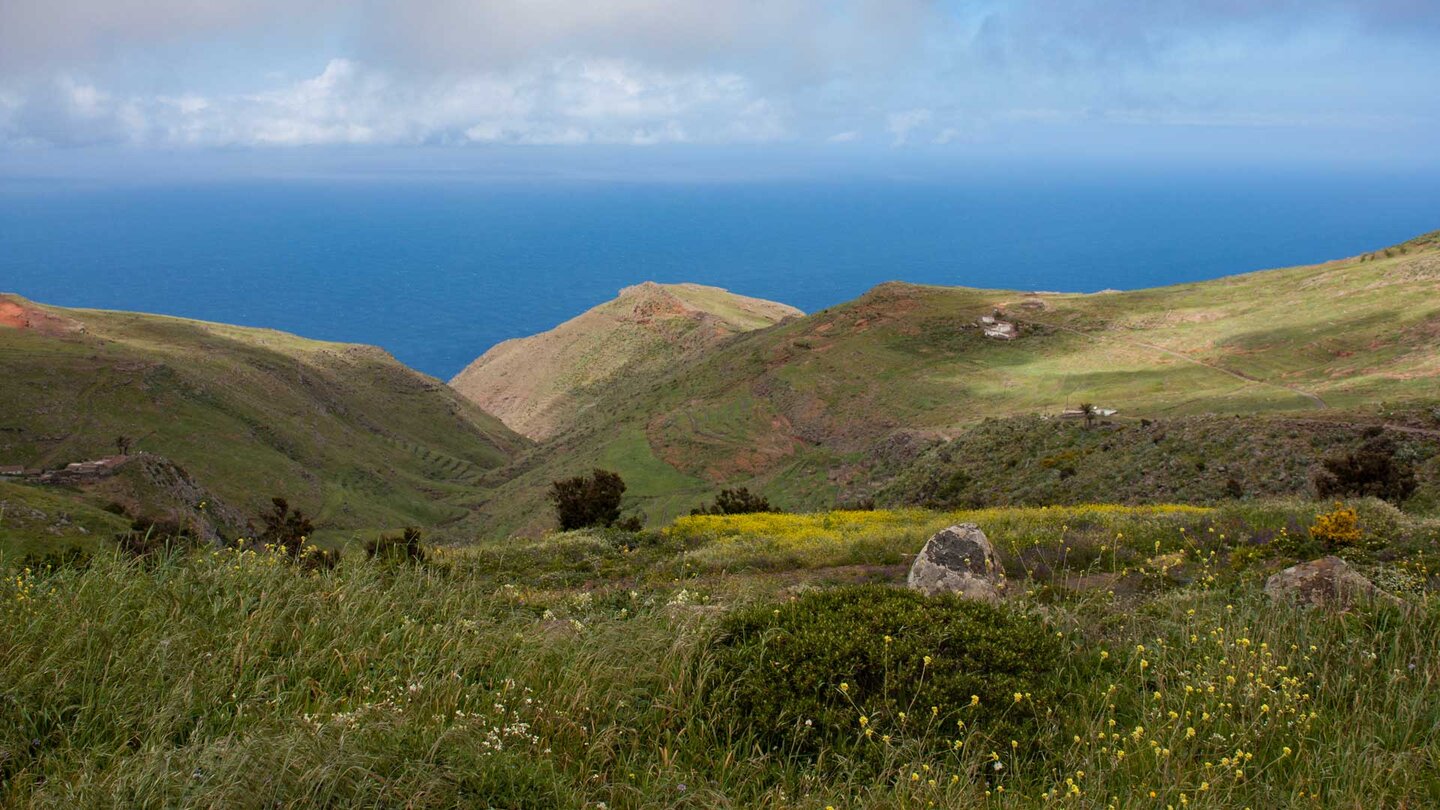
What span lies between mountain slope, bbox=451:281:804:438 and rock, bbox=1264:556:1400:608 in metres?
100

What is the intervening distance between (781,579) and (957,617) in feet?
21.4

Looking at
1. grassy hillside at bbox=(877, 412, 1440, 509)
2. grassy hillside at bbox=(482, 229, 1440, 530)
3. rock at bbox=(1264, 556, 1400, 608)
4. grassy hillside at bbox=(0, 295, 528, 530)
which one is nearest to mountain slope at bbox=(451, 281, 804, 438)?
grassy hillside at bbox=(0, 295, 528, 530)

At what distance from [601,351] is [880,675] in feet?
434

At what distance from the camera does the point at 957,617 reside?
20.4ft

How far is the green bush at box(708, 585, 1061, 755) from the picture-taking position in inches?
204

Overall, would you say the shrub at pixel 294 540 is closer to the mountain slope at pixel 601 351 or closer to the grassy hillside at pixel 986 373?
the grassy hillside at pixel 986 373

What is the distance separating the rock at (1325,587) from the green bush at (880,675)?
8.31ft

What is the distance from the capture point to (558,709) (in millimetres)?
5090

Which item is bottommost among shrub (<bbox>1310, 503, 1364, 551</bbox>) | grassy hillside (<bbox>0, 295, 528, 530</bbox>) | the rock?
grassy hillside (<bbox>0, 295, 528, 530</bbox>)

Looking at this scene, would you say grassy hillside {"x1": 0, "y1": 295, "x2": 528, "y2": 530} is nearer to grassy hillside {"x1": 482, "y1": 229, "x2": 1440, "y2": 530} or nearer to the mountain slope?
grassy hillside {"x1": 482, "y1": 229, "x2": 1440, "y2": 530}

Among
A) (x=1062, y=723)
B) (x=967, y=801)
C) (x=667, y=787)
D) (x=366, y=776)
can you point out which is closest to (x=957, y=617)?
(x=1062, y=723)

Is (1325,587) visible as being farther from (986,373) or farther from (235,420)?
(235,420)

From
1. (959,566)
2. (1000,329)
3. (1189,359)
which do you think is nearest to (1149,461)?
(959,566)

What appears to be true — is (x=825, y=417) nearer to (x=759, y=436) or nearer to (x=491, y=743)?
(x=759, y=436)
